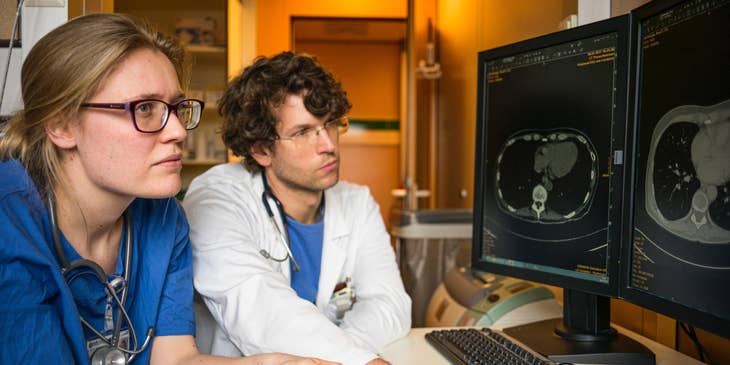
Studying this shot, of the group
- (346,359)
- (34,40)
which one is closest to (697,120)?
(346,359)

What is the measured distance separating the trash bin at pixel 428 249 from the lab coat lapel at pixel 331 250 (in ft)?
2.36

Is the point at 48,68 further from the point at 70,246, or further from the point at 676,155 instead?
the point at 676,155

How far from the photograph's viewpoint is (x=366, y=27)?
5688 mm

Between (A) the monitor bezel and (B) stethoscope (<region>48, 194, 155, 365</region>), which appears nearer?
(B) stethoscope (<region>48, 194, 155, 365</region>)

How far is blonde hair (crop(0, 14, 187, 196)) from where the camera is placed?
3.15ft

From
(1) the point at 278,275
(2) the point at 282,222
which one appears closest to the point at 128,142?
(1) the point at 278,275

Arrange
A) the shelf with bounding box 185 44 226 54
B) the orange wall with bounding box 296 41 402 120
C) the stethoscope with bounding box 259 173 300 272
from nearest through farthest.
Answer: the stethoscope with bounding box 259 173 300 272
the shelf with bounding box 185 44 226 54
the orange wall with bounding box 296 41 402 120

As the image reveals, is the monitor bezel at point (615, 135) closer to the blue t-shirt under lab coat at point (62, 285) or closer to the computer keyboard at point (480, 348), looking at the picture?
the computer keyboard at point (480, 348)

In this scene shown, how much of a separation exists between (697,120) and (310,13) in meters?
4.06

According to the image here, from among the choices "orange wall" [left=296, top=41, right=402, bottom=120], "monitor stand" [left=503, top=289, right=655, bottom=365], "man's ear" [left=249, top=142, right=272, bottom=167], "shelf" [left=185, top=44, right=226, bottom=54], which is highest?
"orange wall" [left=296, top=41, right=402, bottom=120]

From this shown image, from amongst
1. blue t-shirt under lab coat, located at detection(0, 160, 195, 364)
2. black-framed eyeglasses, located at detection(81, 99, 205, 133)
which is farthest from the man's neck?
black-framed eyeglasses, located at detection(81, 99, 205, 133)

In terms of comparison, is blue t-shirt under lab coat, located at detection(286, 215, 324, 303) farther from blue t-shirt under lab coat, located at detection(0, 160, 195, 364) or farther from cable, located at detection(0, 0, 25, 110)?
cable, located at detection(0, 0, 25, 110)

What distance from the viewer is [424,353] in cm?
120

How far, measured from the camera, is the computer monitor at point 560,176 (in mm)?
1091
